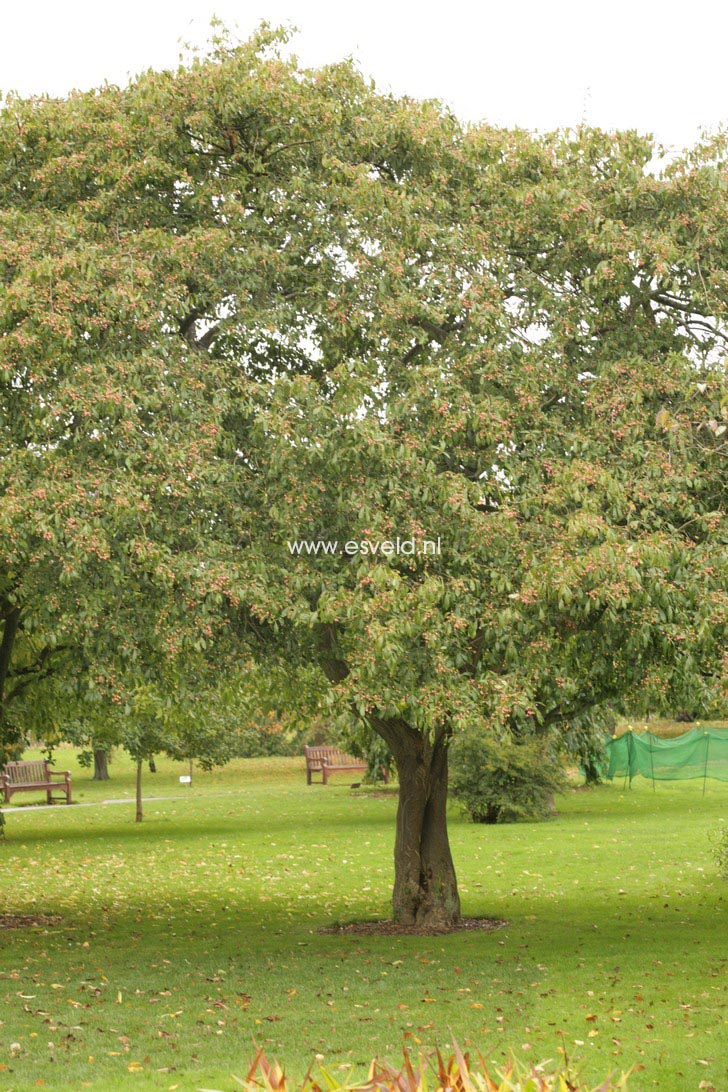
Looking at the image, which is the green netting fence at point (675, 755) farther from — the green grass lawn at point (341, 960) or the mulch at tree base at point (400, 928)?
the mulch at tree base at point (400, 928)

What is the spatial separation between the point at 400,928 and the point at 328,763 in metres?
26.9

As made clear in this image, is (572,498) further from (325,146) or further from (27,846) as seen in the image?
(27,846)

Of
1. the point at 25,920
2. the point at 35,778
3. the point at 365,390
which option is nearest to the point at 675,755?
the point at 35,778

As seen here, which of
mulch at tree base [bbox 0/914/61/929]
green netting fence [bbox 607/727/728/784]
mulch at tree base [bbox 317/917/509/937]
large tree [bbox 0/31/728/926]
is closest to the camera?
large tree [bbox 0/31/728/926]

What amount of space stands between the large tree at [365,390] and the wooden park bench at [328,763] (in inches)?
1043

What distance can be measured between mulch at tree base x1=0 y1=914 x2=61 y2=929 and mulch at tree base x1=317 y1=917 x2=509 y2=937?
3.47 m

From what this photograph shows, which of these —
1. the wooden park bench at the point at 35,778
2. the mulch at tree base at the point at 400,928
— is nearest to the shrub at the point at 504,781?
the mulch at tree base at the point at 400,928

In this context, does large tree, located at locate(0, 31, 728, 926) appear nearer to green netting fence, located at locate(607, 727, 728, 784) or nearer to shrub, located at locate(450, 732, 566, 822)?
shrub, located at locate(450, 732, 566, 822)

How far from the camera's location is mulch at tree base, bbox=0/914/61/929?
45.8ft

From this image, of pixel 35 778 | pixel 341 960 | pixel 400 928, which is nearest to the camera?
pixel 341 960

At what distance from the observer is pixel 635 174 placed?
10.9m

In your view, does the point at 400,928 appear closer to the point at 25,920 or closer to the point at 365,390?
the point at 25,920

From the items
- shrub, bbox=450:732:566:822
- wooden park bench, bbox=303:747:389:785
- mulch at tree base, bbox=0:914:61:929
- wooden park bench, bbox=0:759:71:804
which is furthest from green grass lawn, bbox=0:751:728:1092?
wooden park bench, bbox=303:747:389:785

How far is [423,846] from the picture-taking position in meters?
13.1
